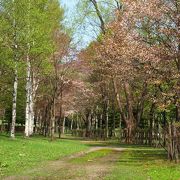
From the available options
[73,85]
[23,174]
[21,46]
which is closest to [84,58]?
[73,85]

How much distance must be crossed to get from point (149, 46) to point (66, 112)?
4613 centimetres

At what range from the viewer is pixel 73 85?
200ft

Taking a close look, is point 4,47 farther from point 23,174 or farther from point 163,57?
point 23,174

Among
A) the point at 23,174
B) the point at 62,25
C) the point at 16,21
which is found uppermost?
the point at 62,25

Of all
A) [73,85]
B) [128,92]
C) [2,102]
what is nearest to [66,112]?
[73,85]

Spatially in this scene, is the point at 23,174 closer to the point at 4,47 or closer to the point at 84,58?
the point at 4,47

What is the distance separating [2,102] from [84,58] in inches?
467

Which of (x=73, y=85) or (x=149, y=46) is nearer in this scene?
(x=149, y=46)

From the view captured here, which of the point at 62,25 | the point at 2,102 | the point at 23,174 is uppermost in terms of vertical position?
the point at 62,25

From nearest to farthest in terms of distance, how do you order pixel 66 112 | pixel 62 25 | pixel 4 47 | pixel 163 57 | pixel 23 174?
pixel 23 174 < pixel 163 57 < pixel 4 47 < pixel 62 25 < pixel 66 112

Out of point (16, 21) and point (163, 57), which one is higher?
point (16, 21)

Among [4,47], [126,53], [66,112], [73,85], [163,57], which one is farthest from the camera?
[66,112]

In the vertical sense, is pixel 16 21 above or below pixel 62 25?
below

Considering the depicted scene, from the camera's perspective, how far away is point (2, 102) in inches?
2119
